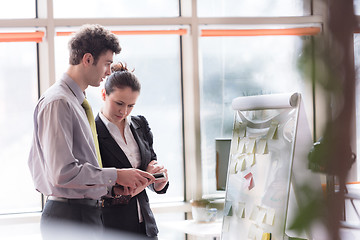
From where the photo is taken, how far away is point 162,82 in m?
4.36

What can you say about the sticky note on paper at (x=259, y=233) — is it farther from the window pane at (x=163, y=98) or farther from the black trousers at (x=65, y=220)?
the window pane at (x=163, y=98)

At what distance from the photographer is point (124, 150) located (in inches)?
96.1

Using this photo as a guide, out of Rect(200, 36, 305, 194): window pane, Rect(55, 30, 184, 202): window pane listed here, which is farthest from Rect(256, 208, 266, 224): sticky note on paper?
Rect(200, 36, 305, 194): window pane

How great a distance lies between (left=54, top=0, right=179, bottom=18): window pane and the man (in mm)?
2077

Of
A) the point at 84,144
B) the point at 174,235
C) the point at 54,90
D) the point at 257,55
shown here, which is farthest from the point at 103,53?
the point at 174,235

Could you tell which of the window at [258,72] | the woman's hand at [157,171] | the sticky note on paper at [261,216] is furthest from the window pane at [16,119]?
the window at [258,72]

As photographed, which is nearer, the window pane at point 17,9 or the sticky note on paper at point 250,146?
the sticky note on paper at point 250,146

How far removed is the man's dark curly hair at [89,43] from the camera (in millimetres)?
2121

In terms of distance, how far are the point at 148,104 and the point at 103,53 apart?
2.20m

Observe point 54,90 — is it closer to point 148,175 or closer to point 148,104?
point 148,175

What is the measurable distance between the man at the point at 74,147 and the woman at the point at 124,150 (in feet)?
0.74

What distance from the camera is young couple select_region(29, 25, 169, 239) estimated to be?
1.93 m

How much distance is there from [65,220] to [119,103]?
727 mm

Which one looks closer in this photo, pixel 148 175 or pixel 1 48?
pixel 148 175
